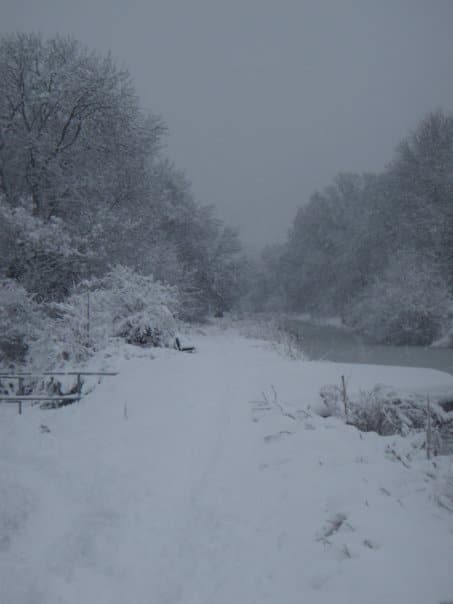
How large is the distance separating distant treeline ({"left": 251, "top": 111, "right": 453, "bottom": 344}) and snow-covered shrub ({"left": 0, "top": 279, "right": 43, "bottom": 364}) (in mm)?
17649

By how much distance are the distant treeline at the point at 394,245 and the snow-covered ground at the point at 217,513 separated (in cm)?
1619

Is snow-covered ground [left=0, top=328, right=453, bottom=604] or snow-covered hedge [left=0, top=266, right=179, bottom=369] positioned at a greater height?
snow-covered hedge [left=0, top=266, right=179, bottom=369]

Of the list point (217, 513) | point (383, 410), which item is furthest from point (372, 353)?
point (217, 513)

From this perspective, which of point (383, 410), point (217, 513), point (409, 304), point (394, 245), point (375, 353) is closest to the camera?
point (217, 513)

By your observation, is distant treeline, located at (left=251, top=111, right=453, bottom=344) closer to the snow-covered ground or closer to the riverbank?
the riverbank

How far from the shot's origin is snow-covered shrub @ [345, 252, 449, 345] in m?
18.1

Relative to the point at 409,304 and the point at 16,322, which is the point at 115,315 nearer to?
the point at 16,322

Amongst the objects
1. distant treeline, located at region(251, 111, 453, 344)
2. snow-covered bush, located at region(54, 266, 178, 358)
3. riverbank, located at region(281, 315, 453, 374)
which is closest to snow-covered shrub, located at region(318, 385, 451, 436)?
riverbank, located at region(281, 315, 453, 374)

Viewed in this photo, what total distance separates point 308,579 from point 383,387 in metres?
5.50

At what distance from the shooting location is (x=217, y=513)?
3.17 metres

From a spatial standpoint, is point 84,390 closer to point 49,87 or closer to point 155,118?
point 49,87

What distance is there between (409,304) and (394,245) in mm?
6893

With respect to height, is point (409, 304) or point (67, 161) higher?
point (67, 161)

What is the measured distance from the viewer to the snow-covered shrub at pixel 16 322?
10023mm
